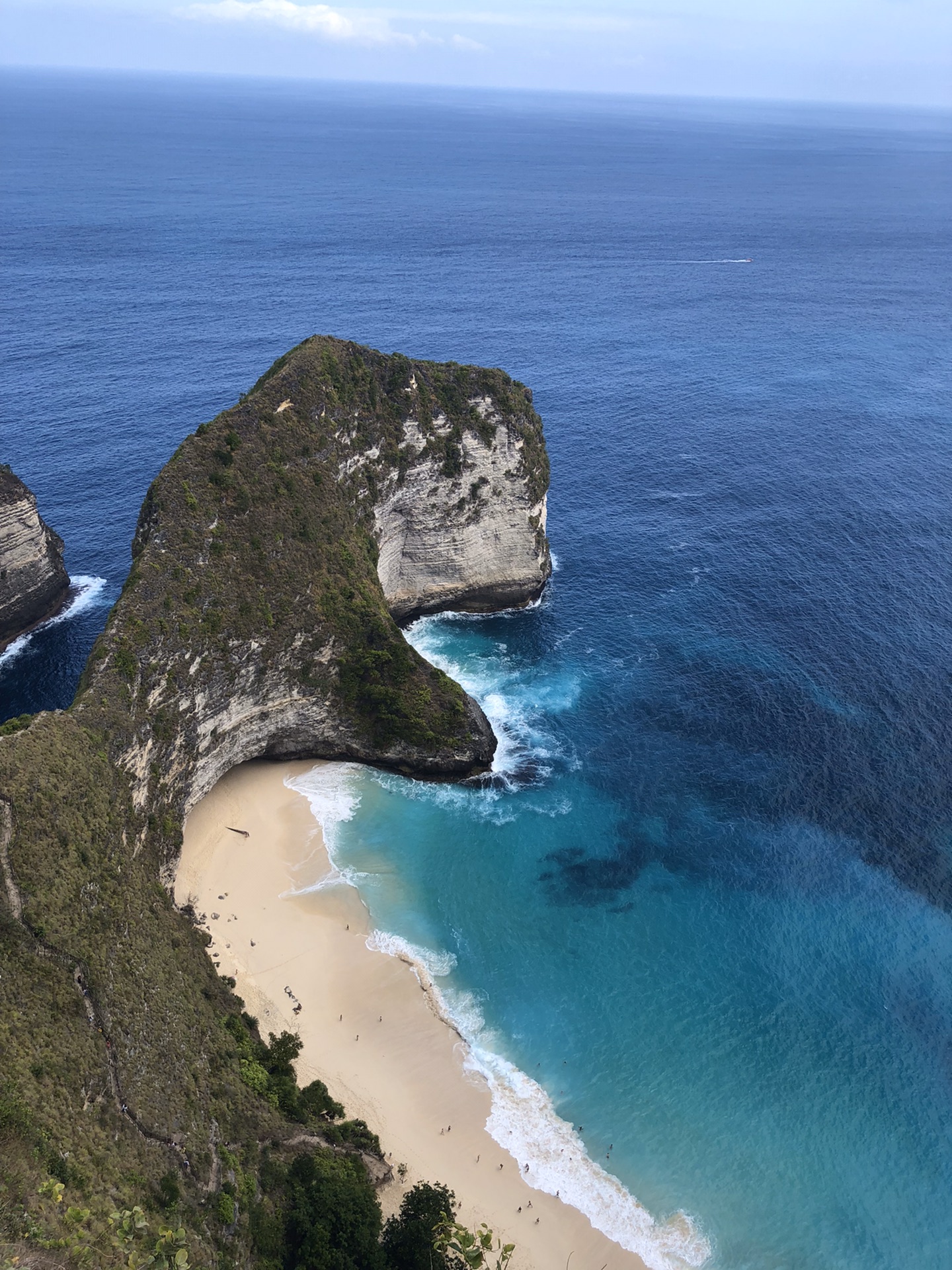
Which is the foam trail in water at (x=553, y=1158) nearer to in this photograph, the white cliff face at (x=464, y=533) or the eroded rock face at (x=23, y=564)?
the white cliff face at (x=464, y=533)

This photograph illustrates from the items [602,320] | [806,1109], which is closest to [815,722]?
[806,1109]

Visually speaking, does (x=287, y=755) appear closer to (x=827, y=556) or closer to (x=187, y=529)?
(x=187, y=529)

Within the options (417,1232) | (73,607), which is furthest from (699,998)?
(73,607)

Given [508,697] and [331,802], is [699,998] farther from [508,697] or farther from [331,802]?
[508,697]

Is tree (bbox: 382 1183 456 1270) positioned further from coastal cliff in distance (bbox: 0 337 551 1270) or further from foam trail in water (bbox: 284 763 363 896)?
foam trail in water (bbox: 284 763 363 896)

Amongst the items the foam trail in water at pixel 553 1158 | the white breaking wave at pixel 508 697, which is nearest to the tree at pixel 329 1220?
the foam trail in water at pixel 553 1158

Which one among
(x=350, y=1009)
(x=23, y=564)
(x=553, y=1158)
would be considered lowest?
(x=553, y=1158)
